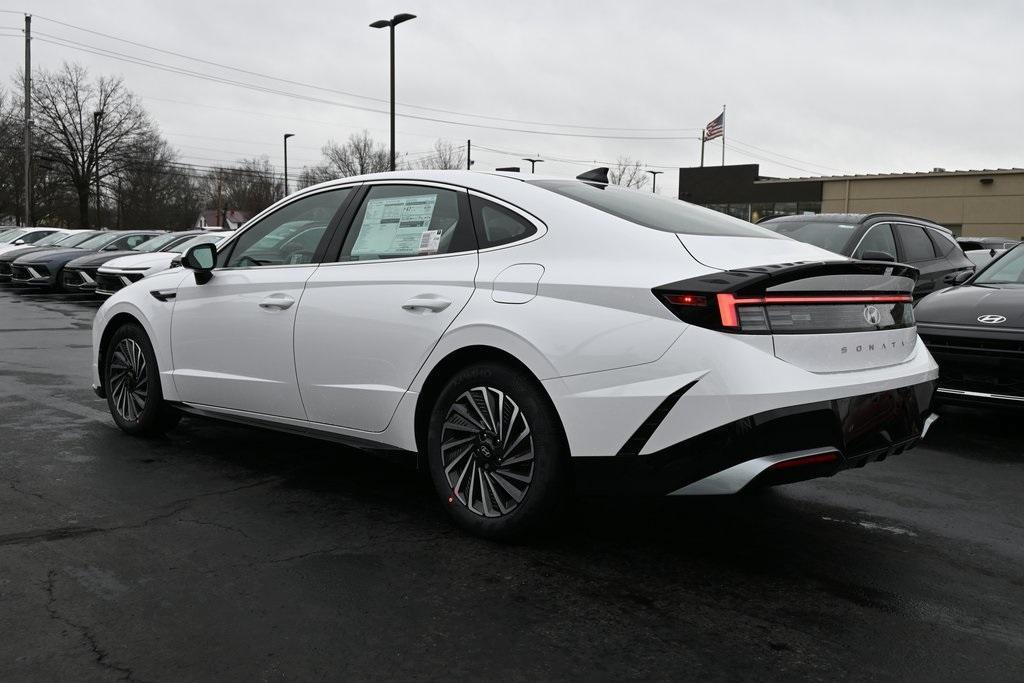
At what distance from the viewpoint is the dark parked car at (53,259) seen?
2017cm

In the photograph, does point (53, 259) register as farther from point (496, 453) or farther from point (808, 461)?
point (808, 461)

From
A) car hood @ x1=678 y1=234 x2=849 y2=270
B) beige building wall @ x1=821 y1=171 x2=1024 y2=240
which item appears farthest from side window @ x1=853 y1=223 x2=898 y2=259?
beige building wall @ x1=821 y1=171 x2=1024 y2=240

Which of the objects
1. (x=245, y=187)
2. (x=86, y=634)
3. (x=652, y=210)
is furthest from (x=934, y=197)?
(x=245, y=187)

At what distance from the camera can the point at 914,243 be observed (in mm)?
10289

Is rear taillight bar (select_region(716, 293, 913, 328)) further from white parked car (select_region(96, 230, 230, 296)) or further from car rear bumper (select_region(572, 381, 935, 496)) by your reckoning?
white parked car (select_region(96, 230, 230, 296))

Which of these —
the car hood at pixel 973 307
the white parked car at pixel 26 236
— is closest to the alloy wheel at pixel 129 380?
the car hood at pixel 973 307

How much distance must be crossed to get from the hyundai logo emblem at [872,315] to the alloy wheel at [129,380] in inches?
165

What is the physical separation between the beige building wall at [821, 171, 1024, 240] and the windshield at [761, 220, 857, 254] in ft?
111

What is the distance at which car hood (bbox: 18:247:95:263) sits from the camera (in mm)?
20312

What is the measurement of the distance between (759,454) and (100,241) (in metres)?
22.3

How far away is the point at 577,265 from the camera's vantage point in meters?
3.74

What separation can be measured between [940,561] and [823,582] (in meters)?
0.63

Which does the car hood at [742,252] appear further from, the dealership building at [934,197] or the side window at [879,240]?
the dealership building at [934,197]

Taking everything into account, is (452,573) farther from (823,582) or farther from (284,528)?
(823,582)
